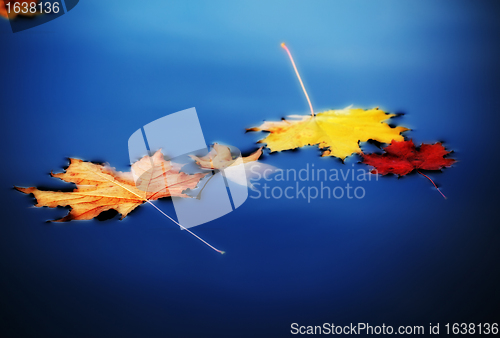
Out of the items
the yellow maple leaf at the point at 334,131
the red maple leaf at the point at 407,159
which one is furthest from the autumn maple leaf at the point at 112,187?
the red maple leaf at the point at 407,159

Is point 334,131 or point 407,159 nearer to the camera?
point 407,159

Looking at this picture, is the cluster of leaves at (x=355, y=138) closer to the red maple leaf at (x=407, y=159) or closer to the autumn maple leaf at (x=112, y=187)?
the red maple leaf at (x=407, y=159)

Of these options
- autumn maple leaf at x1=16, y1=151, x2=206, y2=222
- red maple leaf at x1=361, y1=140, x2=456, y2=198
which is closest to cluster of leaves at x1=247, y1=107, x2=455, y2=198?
red maple leaf at x1=361, y1=140, x2=456, y2=198

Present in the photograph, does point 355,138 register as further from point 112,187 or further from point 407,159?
point 112,187

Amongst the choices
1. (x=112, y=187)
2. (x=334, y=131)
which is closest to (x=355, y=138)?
(x=334, y=131)

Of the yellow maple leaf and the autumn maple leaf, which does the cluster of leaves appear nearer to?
the yellow maple leaf
